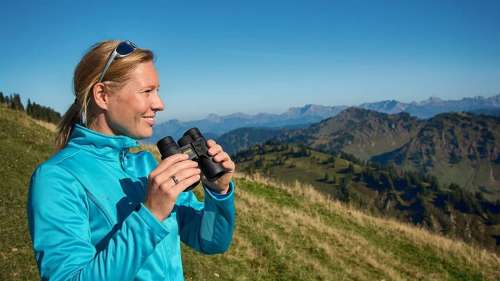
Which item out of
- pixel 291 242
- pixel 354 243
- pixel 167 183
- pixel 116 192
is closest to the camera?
pixel 167 183

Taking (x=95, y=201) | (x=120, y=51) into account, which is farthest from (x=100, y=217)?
(x=120, y=51)

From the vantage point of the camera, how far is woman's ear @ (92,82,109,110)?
2334mm

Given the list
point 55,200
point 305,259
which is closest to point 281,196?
point 305,259

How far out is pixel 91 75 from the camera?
7.77 feet

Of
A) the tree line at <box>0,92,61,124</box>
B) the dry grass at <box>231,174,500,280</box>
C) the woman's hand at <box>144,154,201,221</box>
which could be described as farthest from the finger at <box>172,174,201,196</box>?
the tree line at <box>0,92,61,124</box>

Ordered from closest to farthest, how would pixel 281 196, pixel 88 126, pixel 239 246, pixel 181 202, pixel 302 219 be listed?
1. pixel 88 126
2. pixel 181 202
3. pixel 239 246
4. pixel 302 219
5. pixel 281 196

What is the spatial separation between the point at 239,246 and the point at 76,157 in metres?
9.26

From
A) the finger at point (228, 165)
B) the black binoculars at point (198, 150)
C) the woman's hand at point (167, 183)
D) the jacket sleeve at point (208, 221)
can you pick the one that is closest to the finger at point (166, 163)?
the woman's hand at point (167, 183)

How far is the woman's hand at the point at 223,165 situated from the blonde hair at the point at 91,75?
2.23 ft

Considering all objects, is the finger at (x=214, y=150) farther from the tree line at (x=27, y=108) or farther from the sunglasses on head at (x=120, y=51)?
the tree line at (x=27, y=108)

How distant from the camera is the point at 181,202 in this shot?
2.84 m

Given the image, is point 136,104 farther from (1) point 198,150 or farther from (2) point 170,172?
(2) point 170,172

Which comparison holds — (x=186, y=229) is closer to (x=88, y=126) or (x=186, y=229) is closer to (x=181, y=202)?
(x=181, y=202)

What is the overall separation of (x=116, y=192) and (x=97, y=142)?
330 millimetres
